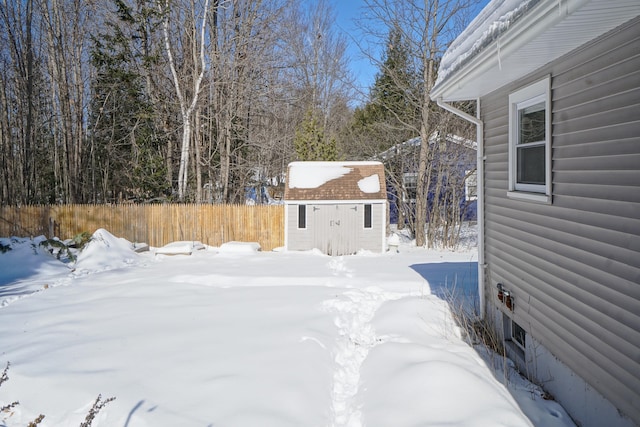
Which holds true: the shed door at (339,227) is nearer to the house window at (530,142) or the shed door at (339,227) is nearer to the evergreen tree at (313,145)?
the evergreen tree at (313,145)

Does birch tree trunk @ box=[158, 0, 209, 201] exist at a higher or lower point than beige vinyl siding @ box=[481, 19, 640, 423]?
higher

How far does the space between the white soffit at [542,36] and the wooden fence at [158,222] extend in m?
11.0

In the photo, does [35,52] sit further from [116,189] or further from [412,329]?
Result: [412,329]

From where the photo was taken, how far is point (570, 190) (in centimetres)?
351

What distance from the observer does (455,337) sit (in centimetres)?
516

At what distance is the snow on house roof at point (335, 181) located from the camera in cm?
1426

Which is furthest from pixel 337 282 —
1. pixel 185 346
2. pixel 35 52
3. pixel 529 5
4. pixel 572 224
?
pixel 35 52

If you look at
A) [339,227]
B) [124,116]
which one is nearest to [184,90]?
[124,116]

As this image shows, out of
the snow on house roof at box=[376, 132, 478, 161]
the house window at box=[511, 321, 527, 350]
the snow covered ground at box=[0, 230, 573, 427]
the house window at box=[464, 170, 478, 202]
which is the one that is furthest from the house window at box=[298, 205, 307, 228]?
the house window at box=[511, 321, 527, 350]

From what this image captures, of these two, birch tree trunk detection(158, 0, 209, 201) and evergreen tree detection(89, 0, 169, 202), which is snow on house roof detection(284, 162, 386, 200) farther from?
evergreen tree detection(89, 0, 169, 202)

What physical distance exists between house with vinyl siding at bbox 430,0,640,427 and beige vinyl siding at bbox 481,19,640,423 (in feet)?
0.03

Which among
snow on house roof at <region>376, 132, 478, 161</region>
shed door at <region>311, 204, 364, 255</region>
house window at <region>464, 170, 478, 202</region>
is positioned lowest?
shed door at <region>311, 204, 364, 255</region>

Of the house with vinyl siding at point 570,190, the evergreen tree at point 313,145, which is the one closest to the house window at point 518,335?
the house with vinyl siding at point 570,190

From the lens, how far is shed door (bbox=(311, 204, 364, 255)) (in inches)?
561
